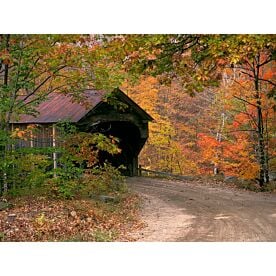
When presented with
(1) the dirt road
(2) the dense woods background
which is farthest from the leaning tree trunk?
(1) the dirt road

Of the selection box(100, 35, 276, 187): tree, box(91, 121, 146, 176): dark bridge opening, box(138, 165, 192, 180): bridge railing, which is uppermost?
box(100, 35, 276, 187): tree

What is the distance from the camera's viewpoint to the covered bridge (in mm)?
7148

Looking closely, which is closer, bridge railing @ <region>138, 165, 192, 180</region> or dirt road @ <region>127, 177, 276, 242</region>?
dirt road @ <region>127, 177, 276, 242</region>

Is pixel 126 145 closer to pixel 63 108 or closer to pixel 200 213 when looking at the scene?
pixel 63 108

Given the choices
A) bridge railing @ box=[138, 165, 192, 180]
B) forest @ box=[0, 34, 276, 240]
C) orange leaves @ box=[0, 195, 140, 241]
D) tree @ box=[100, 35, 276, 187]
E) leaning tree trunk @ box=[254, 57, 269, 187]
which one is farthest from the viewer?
leaning tree trunk @ box=[254, 57, 269, 187]

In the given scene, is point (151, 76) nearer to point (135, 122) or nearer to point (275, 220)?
point (135, 122)

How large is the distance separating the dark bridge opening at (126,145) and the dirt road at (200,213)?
0.29m

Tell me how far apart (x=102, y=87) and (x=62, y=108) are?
→ 0.71 metres

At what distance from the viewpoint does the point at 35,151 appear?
6906 mm

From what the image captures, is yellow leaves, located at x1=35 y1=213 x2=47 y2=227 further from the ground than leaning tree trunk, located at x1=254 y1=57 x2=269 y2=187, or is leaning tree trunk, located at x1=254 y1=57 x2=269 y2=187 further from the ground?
leaning tree trunk, located at x1=254 y1=57 x2=269 y2=187

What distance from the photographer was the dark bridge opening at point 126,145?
26.2 feet

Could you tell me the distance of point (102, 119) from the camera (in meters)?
7.73

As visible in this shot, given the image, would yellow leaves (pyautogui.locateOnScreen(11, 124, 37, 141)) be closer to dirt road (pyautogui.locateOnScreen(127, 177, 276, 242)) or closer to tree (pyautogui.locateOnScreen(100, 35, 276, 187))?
tree (pyautogui.locateOnScreen(100, 35, 276, 187))
